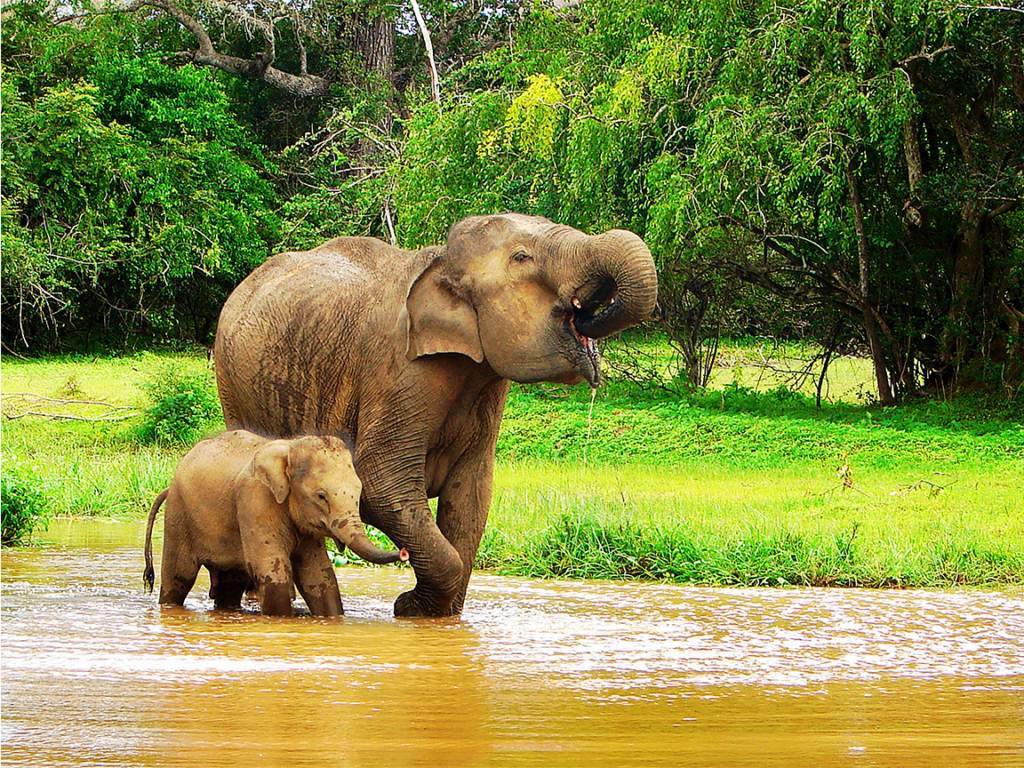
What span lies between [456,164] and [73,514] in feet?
28.7

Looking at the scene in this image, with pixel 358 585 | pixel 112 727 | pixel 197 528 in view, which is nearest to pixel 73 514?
pixel 358 585

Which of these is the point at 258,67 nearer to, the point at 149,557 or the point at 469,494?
the point at 149,557

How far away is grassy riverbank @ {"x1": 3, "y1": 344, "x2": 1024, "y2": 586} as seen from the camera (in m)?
9.78

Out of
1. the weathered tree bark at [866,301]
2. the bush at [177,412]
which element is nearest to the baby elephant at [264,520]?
the bush at [177,412]

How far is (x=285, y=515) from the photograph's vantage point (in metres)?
7.68

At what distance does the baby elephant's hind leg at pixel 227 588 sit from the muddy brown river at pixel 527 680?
213 mm

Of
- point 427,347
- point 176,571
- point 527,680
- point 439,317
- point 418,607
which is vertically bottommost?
point 418,607

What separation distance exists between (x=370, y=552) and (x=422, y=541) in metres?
0.58

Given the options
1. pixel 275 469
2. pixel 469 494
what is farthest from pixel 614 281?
pixel 275 469

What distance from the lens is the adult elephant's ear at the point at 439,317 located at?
7574mm

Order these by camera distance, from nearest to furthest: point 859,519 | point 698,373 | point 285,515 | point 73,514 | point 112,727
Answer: point 112,727 → point 285,515 → point 859,519 → point 73,514 → point 698,373

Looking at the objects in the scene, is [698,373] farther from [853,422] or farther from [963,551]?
[963,551]

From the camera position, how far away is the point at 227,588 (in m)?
8.23

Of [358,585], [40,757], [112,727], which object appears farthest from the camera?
[358,585]
